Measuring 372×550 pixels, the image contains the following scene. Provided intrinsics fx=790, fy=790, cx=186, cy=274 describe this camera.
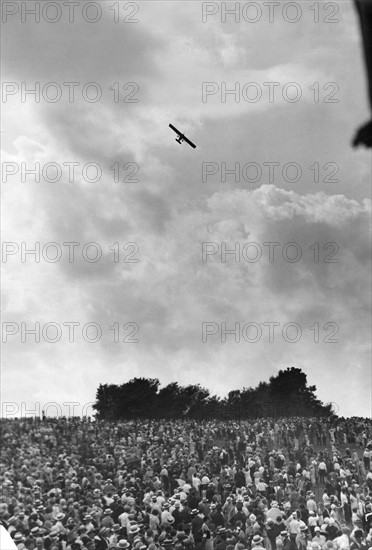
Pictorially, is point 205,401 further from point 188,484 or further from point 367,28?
point 367,28

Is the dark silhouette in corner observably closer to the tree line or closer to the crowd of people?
the crowd of people

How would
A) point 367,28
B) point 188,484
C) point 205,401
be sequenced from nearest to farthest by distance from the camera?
1. point 367,28
2. point 188,484
3. point 205,401

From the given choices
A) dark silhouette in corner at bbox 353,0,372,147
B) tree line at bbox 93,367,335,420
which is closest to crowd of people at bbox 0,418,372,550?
tree line at bbox 93,367,335,420

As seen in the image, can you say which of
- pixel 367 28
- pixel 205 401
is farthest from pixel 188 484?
pixel 367 28

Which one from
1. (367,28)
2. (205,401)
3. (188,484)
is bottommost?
(188,484)

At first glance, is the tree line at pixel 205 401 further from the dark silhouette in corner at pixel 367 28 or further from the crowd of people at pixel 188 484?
the dark silhouette in corner at pixel 367 28

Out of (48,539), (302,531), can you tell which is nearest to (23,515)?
(48,539)
